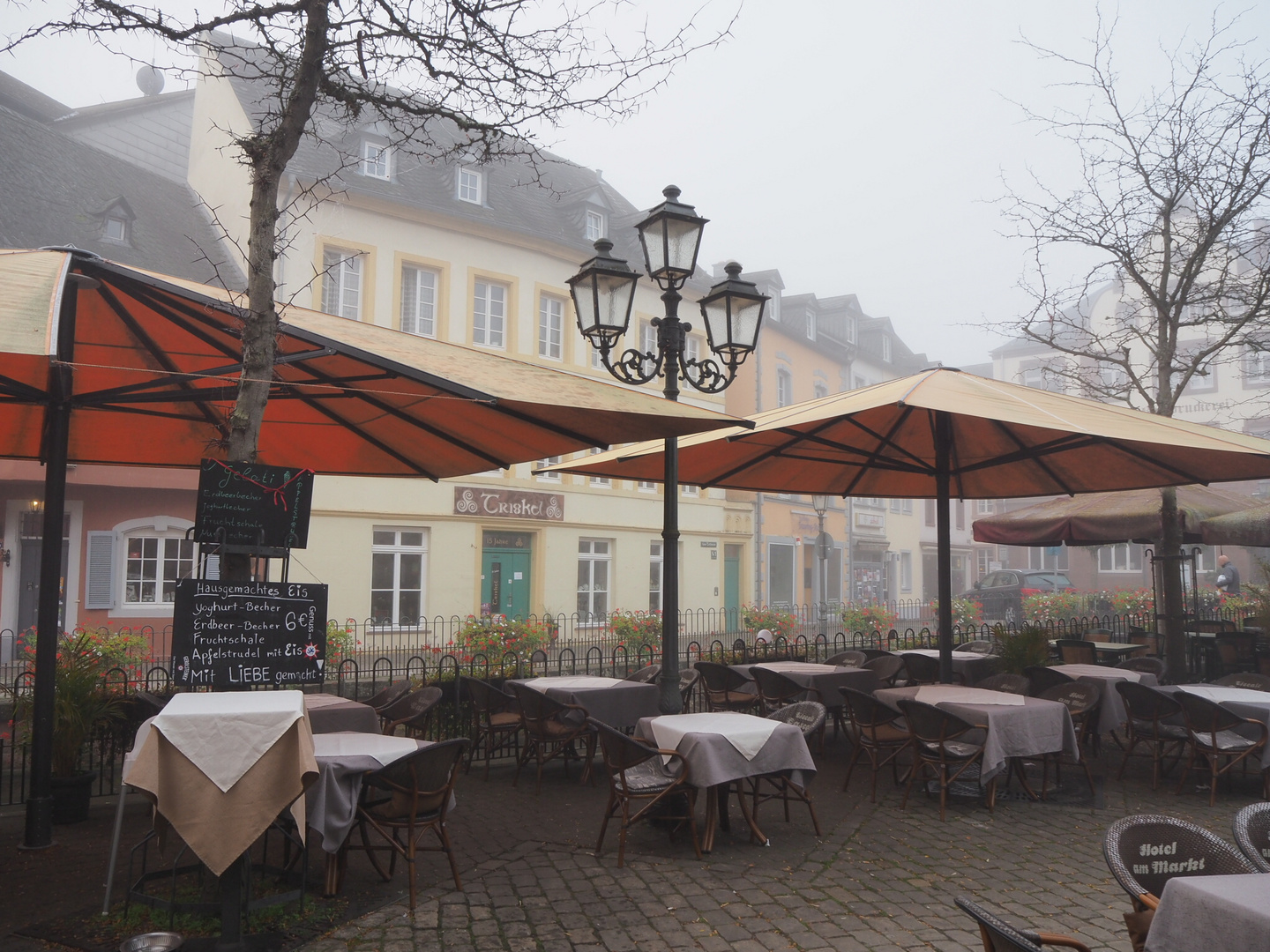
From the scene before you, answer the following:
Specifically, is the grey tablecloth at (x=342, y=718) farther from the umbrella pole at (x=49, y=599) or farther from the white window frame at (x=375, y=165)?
the white window frame at (x=375, y=165)

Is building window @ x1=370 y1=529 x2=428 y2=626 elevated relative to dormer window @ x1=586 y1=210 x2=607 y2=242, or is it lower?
lower

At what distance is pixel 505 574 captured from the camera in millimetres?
21734

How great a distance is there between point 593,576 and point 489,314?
687 centimetres

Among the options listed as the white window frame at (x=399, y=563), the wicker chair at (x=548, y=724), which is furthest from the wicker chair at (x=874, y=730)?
the white window frame at (x=399, y=563)

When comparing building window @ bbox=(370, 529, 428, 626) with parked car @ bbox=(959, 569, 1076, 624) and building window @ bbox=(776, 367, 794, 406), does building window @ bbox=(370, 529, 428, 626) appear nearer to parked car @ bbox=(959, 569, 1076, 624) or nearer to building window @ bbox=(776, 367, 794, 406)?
building window @ bbox=(776, 367, 794, 406)

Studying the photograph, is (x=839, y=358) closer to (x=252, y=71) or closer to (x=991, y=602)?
(x=991, y=602)

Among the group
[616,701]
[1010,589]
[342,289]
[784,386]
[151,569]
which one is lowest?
[616,701]

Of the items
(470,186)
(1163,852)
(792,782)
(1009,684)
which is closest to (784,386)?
(470,186)

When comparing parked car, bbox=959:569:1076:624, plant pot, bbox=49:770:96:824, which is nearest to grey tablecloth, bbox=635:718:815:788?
plant pot, bbox=49:770:96:824

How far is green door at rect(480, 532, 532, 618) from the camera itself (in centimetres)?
2138

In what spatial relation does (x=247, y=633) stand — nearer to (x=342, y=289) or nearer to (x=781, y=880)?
(x=781, y=880)

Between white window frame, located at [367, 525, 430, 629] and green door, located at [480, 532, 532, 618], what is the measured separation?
54.5 inches

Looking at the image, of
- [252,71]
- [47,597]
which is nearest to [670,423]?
[47,597]

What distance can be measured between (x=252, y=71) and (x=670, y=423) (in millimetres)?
20543
